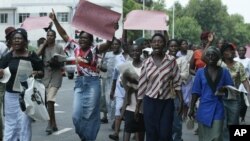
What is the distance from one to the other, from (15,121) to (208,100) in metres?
2.36

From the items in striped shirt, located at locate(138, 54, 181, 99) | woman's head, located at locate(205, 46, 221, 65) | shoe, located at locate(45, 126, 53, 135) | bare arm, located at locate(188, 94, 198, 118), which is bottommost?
shoe, located at locate(45, 126, 53, 135)

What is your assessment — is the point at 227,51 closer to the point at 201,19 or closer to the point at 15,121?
the point at 15,121

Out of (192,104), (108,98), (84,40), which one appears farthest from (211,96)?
(108,98)

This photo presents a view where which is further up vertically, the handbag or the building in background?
the building in background

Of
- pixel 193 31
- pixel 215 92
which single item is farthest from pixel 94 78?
pixel 193 31

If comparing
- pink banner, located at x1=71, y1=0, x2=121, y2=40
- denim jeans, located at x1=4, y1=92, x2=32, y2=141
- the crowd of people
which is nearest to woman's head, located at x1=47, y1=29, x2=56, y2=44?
the crowd of people

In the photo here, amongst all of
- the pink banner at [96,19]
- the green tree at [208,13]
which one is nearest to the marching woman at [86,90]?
the pink banner at [96,19]

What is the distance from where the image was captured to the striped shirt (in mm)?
7168

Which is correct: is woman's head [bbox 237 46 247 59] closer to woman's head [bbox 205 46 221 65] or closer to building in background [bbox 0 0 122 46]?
woman's head [bbox 205 46 221 65]

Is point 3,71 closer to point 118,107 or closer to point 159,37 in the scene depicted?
point 159,37

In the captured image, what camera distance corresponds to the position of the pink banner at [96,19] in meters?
8.73

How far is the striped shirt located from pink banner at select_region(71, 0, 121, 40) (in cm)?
158

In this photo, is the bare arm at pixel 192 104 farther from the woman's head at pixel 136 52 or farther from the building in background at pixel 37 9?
the building in background at pixel 37 9

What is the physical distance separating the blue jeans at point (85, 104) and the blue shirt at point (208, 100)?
182cm
